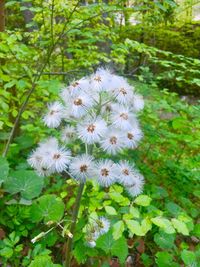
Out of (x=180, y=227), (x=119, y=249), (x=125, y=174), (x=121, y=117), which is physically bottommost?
(x=119, y=249)

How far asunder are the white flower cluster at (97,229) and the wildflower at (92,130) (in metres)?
0.41

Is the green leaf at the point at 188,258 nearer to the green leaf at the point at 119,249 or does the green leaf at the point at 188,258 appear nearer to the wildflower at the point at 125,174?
the green leaf at the point at 119,249

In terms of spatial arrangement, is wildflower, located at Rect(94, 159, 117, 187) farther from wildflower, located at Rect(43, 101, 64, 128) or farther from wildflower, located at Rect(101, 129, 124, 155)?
wildflower, located at Rect(43, 101, 64, 128)

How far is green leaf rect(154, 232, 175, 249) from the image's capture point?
1715 mm

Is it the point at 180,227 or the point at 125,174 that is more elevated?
the point at 125,174

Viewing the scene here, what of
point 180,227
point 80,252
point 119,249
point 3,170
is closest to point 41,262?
point 80,252

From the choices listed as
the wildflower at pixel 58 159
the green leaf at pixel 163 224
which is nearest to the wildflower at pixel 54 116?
the wildflower at pixel 58 159

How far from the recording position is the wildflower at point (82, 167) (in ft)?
4.09

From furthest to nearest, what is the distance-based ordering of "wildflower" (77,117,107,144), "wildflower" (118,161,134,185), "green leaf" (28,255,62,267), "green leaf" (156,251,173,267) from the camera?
"green leaf" (156,251,173,267) < "green leaf" (28,255,62,267) < "wildflower" (118,161,134,185) < "wildflower" (77,117,107,144)

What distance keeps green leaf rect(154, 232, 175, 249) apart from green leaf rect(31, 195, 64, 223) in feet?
1.67

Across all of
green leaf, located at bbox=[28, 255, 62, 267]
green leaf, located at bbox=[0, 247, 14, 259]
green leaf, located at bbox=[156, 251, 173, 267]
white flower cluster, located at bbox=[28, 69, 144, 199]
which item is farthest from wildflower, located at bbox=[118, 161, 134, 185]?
green leaf, located at bbox=[0, 247, 14, 259]

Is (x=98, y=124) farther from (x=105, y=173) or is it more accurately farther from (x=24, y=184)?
(x=24, y=184)

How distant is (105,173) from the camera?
4.13ft

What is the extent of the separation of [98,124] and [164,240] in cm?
84
